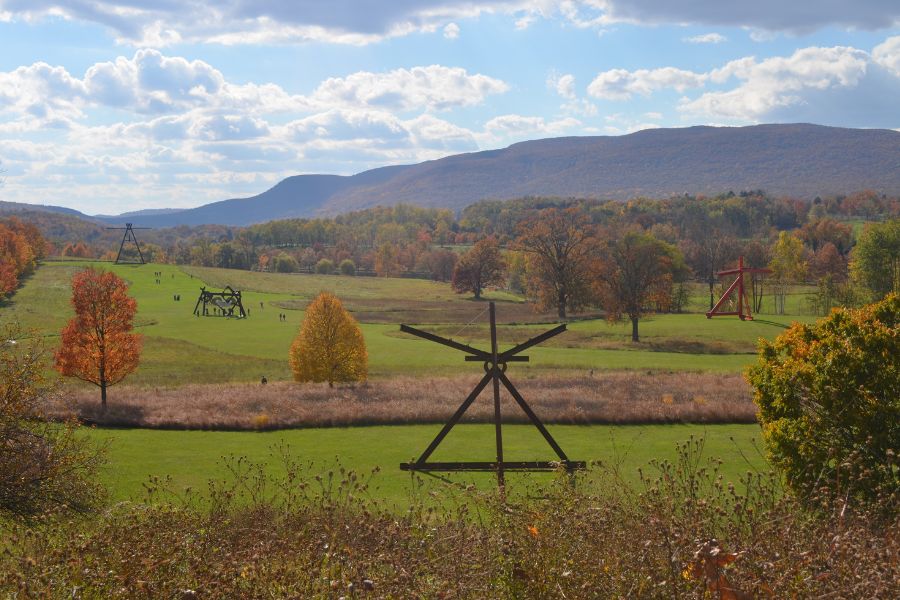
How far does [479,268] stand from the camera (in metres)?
106

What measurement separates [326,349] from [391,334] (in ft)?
92.8

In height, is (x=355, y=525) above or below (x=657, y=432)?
above

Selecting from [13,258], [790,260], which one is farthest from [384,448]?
[13,258]

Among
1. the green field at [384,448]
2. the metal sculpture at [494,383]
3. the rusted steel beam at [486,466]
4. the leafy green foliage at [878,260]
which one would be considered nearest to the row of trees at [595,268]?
the leafy green foliage at [878,260]

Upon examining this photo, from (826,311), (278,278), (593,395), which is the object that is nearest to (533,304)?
(826,311)

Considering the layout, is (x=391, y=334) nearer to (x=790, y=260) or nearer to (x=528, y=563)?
(x=790, y=260)

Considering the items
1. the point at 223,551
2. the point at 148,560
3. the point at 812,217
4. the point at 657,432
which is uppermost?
the point at 812,217

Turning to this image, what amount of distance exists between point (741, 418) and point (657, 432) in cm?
417

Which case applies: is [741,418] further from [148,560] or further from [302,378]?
[148,560]

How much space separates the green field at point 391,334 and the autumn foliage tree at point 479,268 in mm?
2353

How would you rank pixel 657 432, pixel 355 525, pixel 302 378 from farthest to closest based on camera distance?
pixel 302 378 < pixel 657 432 < pixel 355 525

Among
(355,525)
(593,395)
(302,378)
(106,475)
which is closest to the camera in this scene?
(355,525)

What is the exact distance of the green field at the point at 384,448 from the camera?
2211 centimetres

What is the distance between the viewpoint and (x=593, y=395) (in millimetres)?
33250
